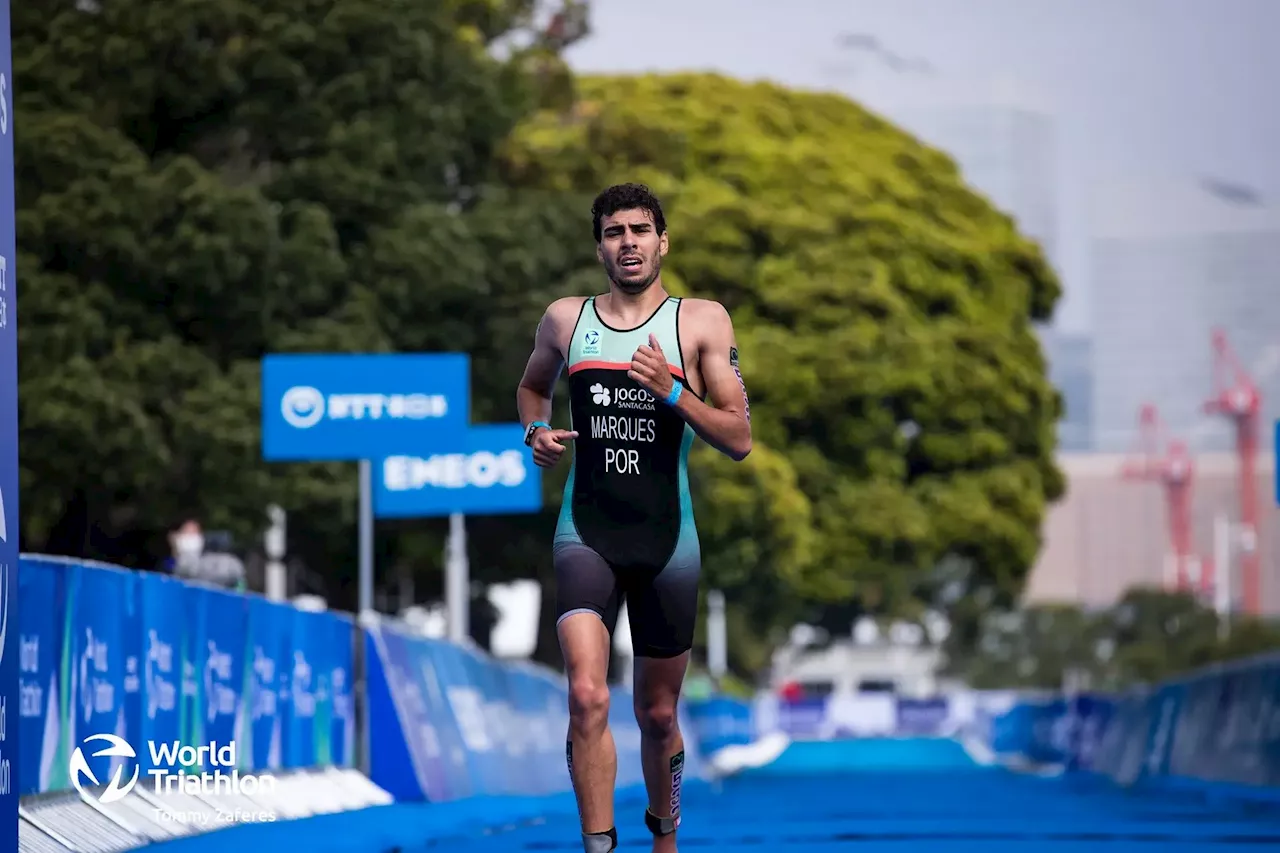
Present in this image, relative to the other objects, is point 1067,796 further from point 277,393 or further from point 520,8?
point 520,8

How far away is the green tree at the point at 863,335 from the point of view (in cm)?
4731

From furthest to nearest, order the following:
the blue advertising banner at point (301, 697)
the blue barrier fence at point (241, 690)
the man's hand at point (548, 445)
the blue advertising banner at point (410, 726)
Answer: the blue advertising banner at point (410, 726), the blue advertising banner at point (301, 697), the blue barrier fence at point (241, 690), the man's hand at point (548, 445)

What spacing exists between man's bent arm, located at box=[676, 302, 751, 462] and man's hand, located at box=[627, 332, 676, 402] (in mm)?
119

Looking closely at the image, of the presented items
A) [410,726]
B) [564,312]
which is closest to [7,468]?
[564,312]

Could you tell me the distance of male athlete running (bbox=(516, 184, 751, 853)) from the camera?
311 inches

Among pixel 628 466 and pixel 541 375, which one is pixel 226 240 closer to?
pixel 541 375

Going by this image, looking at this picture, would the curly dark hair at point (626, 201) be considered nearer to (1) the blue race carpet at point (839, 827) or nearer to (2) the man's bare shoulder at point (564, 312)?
(2) the man's bare shoulder at point (564, 312)

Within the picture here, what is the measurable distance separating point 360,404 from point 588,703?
1605cm

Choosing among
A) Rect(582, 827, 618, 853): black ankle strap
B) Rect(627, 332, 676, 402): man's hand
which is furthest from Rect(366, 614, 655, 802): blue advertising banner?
Rect(627, 332, 676, 402): man's hand

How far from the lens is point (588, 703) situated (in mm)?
7844

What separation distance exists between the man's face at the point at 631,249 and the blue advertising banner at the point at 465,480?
1955 cm

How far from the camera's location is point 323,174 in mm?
28469

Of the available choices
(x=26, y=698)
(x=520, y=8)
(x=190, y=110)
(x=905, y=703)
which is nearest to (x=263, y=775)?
(x=26, y=698)

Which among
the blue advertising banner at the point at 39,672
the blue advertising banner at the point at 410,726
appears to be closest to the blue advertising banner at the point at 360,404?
the blue advertising banner at the point at 410,726
